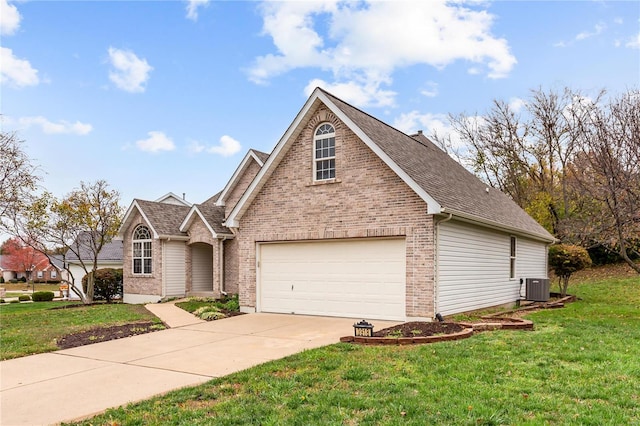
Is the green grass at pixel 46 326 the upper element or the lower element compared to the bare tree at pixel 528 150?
lower

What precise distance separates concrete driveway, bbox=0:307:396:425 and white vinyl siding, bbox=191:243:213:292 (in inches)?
417

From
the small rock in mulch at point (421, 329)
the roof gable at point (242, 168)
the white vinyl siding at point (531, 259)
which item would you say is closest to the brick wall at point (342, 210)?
the small rock in mulch at point (421, 329)

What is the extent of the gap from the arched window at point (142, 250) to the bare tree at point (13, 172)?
18.8 ft

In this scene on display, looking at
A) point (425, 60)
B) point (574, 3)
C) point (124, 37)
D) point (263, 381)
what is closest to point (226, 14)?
point (124, 37)

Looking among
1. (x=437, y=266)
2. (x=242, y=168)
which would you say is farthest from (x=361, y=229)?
(x=242, y=168)

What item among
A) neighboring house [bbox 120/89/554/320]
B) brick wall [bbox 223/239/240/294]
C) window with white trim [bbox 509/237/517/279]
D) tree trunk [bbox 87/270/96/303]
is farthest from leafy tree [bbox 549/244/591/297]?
tree trunk [bbox 87/270/96/303]

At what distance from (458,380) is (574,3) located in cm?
1323

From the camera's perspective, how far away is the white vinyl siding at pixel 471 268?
12.7 meters

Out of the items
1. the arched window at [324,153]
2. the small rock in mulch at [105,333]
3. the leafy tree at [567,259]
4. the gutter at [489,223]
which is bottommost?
the small rock in mulch at [105,333]

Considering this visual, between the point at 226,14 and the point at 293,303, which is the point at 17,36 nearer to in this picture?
the point at 226,14

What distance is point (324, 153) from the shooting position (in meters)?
14.3

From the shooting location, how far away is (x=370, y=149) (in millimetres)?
13320

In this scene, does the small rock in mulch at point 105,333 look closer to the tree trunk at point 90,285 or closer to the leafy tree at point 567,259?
the tree trunk at point 90,285

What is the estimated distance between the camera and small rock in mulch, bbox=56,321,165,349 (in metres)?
10.4
